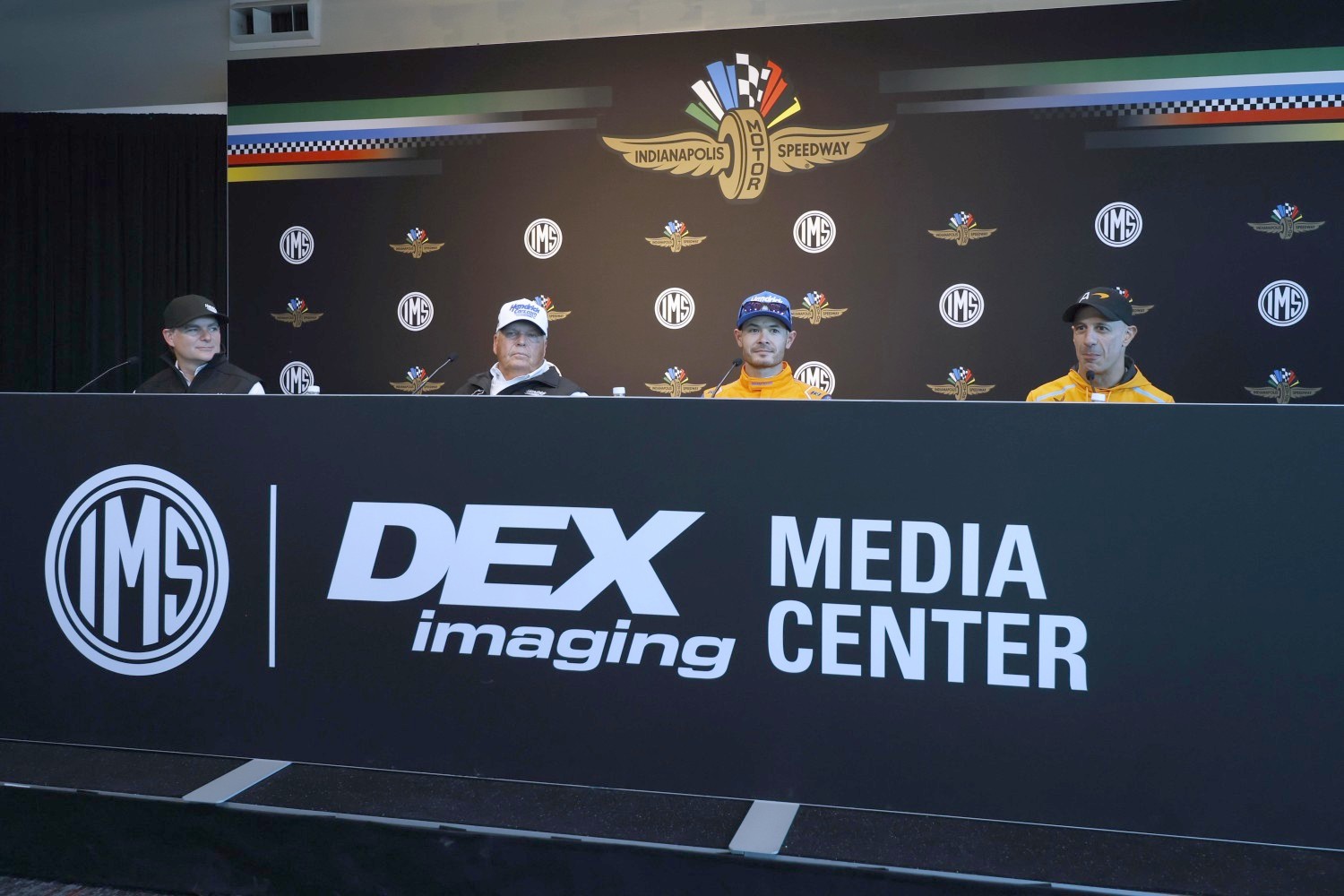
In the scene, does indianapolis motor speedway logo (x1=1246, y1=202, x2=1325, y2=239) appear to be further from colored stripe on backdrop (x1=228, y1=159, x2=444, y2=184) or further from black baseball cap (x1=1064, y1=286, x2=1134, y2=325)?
colored stripe on backdrop (x1=228, y1=159, x2=444, y2=184)

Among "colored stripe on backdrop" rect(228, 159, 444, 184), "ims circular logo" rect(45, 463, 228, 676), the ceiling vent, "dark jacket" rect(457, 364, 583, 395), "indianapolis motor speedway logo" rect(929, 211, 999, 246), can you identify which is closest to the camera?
"ims circular logo" rect(45, 463, 228, 676)

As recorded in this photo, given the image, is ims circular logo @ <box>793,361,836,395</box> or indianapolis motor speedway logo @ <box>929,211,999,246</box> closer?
indianapolis motor speedway logo @ <box>929,211,999,246</box>

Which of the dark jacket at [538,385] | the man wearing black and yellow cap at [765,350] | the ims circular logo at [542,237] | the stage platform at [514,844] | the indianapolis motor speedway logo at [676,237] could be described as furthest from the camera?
the ims circular logo at [542,237]

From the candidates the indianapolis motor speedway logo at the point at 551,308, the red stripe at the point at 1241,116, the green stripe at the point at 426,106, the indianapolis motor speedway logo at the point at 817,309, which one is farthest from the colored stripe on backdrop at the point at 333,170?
the red stripe at the point at 1241,116

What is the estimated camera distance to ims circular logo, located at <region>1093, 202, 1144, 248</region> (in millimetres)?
3861

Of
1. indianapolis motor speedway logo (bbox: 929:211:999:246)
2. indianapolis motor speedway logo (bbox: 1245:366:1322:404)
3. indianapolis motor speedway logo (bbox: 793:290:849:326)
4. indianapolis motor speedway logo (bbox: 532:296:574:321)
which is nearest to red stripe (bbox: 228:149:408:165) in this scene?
indianapolis motor speedway logo (bbox: 532:296:574:321)

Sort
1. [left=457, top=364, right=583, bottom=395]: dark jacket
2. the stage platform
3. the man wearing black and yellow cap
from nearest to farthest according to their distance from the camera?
the stage platform
the man wearing black and yellow cap
[left=457, top=364, right=583, bottom=395]: dark jacket

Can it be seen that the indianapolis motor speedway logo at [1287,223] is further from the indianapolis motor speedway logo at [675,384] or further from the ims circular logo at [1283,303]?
the indianapolis motor speedway logo at [675,384]

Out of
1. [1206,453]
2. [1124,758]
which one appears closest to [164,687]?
[1124,758]

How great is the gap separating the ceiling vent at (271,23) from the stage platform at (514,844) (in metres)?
4.01

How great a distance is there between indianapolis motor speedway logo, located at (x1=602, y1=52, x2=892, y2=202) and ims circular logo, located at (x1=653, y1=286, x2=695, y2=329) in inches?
18.2

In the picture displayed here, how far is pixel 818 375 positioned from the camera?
13.9ft

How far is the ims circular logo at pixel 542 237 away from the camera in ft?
14.6

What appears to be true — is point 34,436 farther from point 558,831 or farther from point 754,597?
point 754,597
